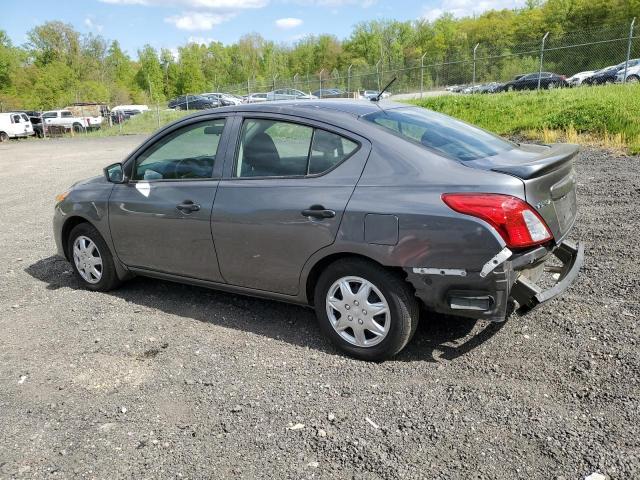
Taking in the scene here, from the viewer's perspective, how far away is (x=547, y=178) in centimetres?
333

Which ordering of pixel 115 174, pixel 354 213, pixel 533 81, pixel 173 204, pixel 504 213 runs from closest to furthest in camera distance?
pixel 504 213 → pixel 354 213 → pixel 173 204 → pixel 115 174 → pixel 533 81

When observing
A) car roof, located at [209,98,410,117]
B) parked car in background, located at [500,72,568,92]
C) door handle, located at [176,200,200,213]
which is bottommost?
door handle, located at [176,200,200,213]

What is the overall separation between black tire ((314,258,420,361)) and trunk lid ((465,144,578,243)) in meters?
0.86

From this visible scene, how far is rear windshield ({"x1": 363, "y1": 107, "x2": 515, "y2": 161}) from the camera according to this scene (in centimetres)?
360

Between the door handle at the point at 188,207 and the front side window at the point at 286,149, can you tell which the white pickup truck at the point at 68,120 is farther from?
the front side window at the point at 286,149

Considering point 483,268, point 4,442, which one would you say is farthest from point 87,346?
point 483,268

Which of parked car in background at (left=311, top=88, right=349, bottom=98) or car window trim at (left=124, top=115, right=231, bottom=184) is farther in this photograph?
parked car in background at (left=311, top=88, right=349, bottom=98)

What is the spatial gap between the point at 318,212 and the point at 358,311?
2.27 ft

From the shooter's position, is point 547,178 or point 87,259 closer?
point 547,178

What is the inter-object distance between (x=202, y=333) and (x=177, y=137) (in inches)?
64.1

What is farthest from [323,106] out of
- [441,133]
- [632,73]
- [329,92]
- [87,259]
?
[329,92]

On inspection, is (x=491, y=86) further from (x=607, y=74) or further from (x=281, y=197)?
(x=281, y=197)

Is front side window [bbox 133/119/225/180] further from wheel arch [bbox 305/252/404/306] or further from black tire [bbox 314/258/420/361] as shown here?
black tire [bbox 314/258/420/361]

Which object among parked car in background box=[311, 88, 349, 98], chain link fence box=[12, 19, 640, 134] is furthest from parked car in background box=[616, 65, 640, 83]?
parked car in background box=[311, 88, 349, 98]
